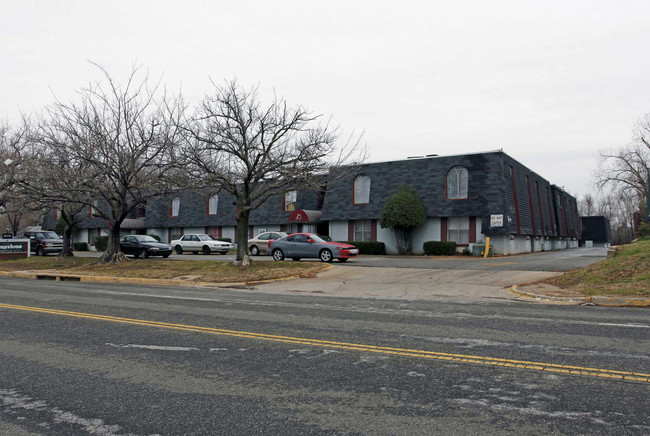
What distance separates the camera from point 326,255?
80.9 feet

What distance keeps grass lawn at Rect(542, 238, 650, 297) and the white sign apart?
1453 cm

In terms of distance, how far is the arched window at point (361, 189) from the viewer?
37188 mm

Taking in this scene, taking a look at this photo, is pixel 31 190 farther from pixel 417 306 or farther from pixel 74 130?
pixel 417 306

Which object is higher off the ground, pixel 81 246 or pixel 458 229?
pixel 458 229

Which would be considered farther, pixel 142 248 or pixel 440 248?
pixel 440 248

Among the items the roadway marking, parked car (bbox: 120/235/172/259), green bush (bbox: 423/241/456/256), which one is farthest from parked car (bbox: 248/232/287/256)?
the roadway marking

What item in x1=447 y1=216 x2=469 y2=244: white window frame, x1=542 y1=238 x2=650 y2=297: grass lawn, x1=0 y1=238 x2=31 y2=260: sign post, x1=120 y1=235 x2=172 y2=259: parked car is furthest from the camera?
x1=447 y1=216 x2=469 y2=244: white window frame

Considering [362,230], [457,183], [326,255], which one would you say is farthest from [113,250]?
[457,183]

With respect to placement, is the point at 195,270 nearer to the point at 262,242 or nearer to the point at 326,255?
the point at 326,255

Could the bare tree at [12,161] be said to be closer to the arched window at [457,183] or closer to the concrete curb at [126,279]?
the concrete curb at [126,279]

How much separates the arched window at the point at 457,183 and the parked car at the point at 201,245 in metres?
16.4

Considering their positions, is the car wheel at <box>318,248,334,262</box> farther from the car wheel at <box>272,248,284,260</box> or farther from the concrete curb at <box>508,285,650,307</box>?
the concrete curb at <box>508,285,650,307</box>

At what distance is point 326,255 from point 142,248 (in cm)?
1289

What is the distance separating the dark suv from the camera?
36594 millimetres
